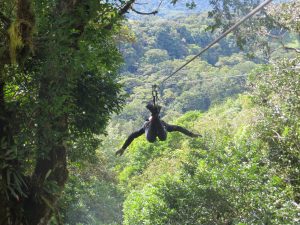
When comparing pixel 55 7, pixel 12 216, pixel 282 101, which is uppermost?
pixel 55 7

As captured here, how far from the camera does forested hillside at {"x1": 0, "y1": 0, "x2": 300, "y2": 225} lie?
15.7ft

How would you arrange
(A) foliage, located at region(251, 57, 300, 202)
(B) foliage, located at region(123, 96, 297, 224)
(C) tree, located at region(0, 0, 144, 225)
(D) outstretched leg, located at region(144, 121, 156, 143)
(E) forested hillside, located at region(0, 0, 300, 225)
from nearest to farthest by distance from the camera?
1. (C) tree, located at region(0, 0, 144, 225)
2. (E) forested hillside, located at region(0, 0, 300, 225)
3. (D) outstretched leg, located at region(144, 121, 156, 143)
4. (B) foliage, located at region(123, 96, 297, 224)
5. (A) foliage, located at region(251, 57, 300, 202)

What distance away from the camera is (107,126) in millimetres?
9500

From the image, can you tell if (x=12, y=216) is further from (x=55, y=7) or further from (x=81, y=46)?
(x=55, y=7)

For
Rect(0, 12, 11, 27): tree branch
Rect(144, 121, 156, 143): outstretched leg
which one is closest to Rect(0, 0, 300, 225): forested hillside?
Rect(0, 12, 11, 27): tree branch

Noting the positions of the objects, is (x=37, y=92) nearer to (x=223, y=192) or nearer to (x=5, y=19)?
(x=5, y=19)

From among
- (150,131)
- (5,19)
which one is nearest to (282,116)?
(150,131)

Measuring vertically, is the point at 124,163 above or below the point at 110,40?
below

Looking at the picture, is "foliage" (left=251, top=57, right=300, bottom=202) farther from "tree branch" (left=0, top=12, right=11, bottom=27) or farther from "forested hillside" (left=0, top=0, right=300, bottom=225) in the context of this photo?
"tree branch" (left=0, top=12, right=11, bottom=27)

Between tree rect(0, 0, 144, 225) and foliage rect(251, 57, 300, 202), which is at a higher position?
tree rect(0, 0, 144, 225)

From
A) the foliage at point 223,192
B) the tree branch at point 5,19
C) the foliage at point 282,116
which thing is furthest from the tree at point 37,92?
the foliage at point 282,116

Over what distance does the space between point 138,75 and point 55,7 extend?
2693 inches

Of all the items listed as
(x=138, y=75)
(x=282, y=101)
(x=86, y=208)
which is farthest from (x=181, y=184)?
(x=138, y=75)

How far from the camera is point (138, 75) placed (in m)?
73.6
